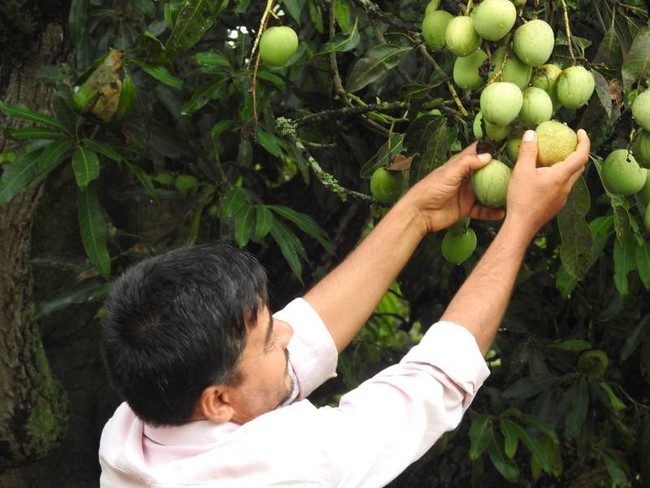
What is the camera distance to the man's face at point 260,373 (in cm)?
140

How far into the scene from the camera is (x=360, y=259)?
Result: 68.7 inches

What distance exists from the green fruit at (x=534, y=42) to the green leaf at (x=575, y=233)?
24cm

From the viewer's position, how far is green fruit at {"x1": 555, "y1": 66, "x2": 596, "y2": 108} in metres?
1.39

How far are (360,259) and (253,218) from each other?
0.69 m

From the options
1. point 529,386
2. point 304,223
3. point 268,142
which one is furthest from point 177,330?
point 529,386

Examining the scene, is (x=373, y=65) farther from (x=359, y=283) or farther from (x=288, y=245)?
(x=288, y=245)

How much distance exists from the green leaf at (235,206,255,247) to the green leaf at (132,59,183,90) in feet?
1.05

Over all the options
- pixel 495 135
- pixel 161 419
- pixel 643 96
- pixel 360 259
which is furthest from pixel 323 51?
pixel 161 419

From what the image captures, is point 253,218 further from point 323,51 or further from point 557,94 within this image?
point 557,94

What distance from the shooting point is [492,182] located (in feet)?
4.75

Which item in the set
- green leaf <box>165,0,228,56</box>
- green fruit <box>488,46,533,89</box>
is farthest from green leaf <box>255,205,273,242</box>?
green fruit <box>488,46,533,89</box>

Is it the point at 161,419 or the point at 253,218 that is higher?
the point at 161,419

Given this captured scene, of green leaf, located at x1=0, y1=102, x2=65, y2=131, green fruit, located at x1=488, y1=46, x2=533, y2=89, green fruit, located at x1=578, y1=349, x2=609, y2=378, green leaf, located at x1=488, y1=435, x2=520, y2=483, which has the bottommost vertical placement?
green leaf, located at x1=488, y1=435, x2=520, y2=483

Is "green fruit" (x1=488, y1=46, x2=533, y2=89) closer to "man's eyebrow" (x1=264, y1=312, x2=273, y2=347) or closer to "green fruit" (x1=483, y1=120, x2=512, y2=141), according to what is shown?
"green fruit" (x1=483, y1=120, x2=512, y2=141)
